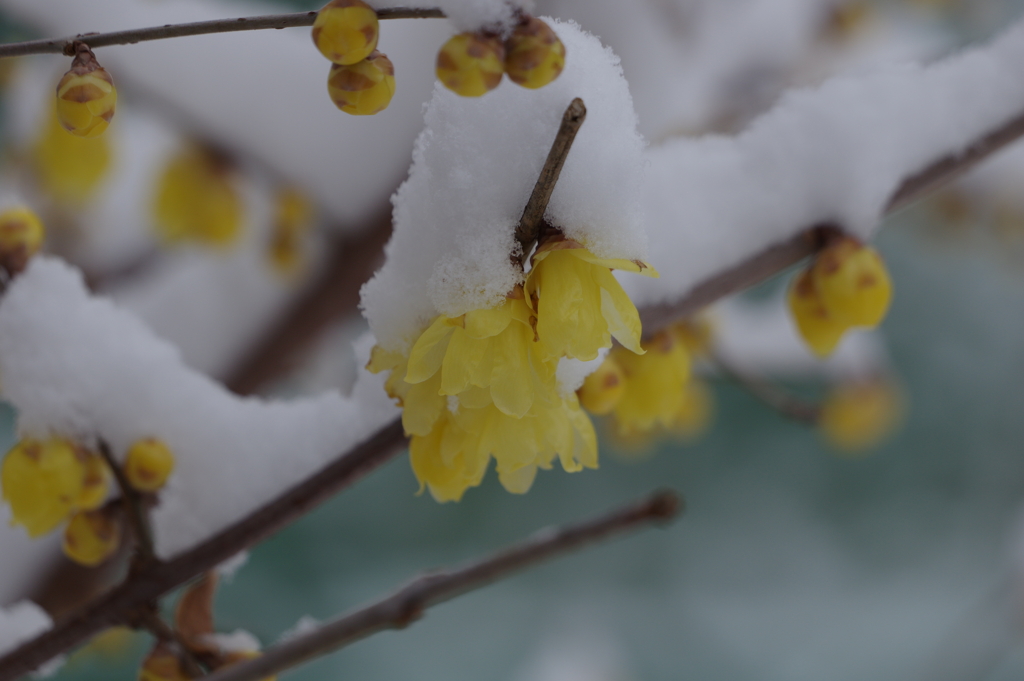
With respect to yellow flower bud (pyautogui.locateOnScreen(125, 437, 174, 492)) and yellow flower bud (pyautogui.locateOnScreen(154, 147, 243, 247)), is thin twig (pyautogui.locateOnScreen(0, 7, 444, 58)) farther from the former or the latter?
yellow flower bud (pyautogui.locateOnScreen(154, 147, 243, 247))

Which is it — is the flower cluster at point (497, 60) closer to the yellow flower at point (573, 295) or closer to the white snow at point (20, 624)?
the yellow flower at point (573, 295)

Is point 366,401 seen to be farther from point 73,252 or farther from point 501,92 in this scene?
point 73,252

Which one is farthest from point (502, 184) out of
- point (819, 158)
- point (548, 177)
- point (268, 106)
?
point (268, 106)

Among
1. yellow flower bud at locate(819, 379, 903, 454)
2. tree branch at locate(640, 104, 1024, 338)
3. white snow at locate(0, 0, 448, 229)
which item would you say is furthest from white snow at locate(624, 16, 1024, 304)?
yellow flower bud at locate(819, 379, 903, 454)

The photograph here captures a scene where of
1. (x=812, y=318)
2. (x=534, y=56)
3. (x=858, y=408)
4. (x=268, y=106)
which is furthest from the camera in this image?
(x=858, y=408)

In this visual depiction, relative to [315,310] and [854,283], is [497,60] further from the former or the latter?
[315,310]

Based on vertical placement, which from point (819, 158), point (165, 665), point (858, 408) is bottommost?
point (165, 665)

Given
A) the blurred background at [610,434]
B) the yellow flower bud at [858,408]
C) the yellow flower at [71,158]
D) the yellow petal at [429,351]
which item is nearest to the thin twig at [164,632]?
the yellow petal at [429,351]
